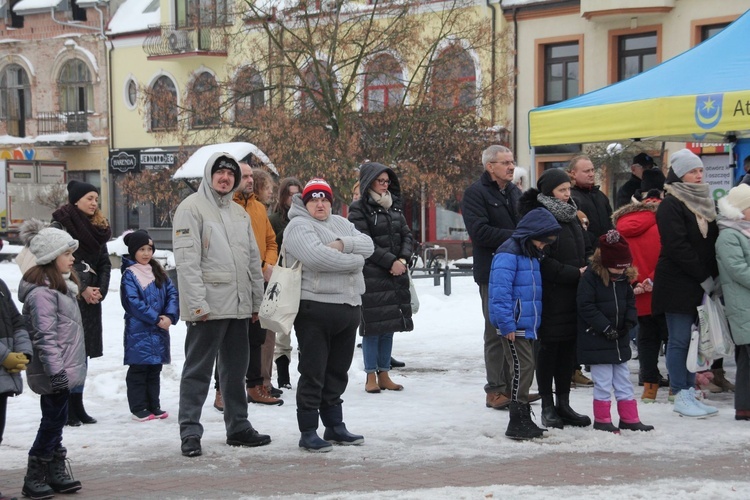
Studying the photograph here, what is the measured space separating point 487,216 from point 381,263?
1.12 meters

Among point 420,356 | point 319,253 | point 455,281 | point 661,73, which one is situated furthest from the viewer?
point 455,281

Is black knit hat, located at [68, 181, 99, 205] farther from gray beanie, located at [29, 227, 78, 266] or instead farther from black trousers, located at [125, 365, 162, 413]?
gray beanie, located at [29, 227, 78, 266]

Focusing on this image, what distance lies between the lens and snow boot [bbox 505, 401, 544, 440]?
7.69 metres

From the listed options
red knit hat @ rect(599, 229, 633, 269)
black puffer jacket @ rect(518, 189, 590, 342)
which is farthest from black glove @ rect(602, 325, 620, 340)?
red knit hat @ rect(599, 229, 633, 269)

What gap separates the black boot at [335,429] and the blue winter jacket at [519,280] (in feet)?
4.13

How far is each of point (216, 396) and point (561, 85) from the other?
78.7 ft

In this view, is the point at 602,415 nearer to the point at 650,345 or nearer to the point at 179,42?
the point at 650,345

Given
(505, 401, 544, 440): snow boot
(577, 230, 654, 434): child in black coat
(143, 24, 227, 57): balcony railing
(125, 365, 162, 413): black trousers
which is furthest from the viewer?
(143, 24, 227, 57): balcony railing

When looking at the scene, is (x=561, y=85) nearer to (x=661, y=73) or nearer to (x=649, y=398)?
(x=661, y=73)

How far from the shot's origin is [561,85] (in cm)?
3142

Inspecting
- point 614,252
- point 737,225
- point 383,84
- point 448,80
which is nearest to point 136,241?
point 614,252

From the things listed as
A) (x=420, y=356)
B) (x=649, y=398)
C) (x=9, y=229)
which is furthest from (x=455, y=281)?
(x=9, y=229)

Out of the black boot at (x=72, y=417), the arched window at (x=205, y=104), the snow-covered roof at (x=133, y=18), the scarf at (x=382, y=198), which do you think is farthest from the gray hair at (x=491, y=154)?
the snow-covered roof at (x=133, y=18)

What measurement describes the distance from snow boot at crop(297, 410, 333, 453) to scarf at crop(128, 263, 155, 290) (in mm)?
2124
